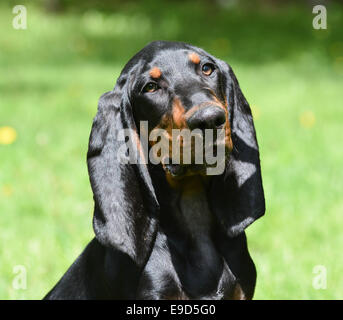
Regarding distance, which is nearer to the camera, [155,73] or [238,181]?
[155,73]

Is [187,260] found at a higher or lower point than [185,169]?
lower

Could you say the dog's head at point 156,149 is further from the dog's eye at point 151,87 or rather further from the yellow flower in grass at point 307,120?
the yellow flower in grass at point 307,120

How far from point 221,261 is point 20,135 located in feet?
15.0

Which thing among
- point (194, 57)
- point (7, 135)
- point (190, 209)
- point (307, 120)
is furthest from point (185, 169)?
point (307, 120)

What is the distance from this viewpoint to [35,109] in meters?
8.29

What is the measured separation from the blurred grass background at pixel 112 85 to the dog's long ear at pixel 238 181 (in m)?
1.18

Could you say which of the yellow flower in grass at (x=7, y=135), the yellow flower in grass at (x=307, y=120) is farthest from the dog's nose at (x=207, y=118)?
the yellow flower in grass at (x=307, y=120)

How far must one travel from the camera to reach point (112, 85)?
9.88 m

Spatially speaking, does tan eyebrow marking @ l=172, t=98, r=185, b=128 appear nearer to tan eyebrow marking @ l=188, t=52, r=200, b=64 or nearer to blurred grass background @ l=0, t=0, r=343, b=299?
tan eyebrow marking @ l=188, t=52, r=200, b=64

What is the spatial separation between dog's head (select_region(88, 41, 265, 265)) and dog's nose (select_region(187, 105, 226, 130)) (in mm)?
89

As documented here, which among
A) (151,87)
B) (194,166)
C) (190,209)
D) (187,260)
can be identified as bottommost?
(187,260)

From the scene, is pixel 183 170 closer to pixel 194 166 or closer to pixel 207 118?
pixel 194 166

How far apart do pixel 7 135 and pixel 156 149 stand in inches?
169
